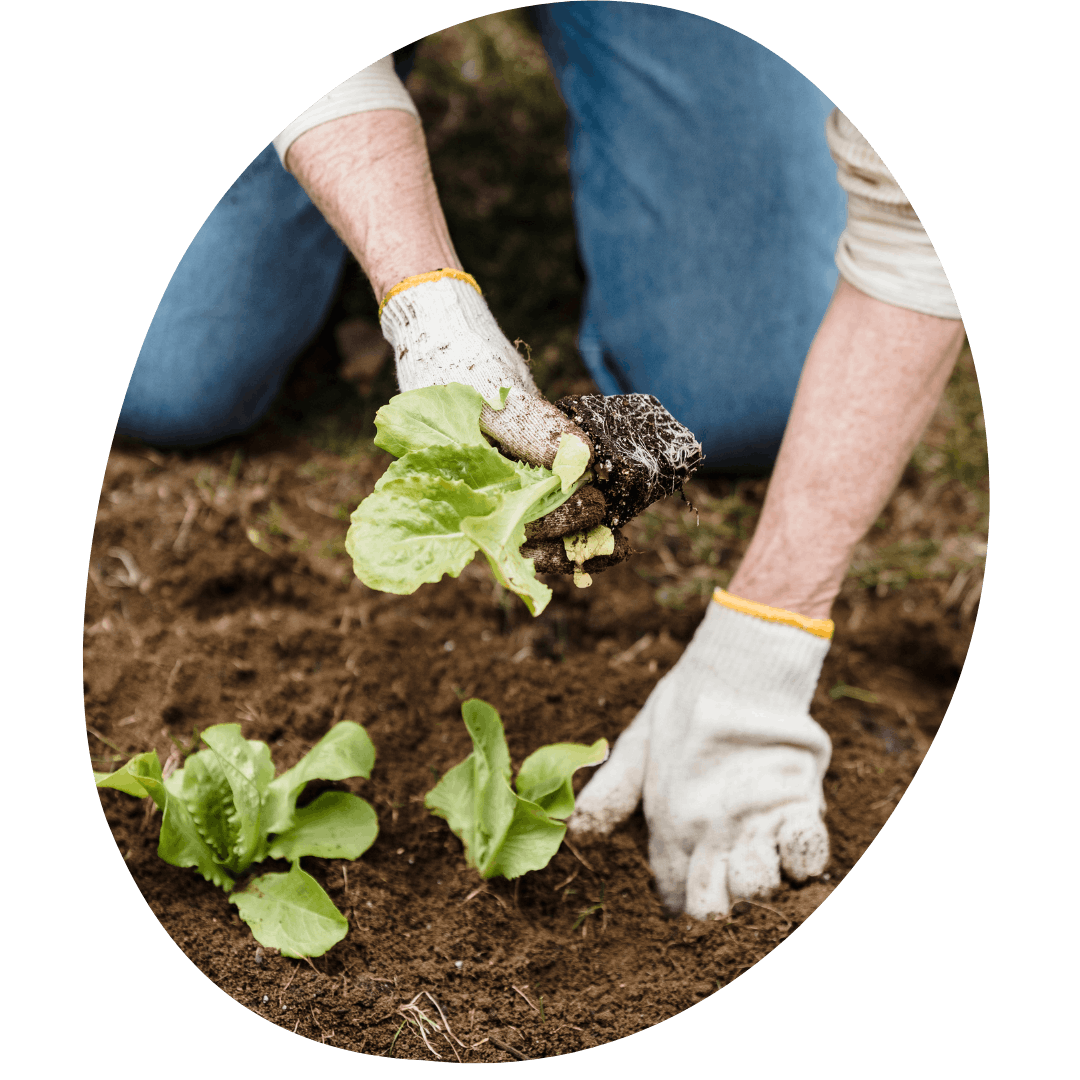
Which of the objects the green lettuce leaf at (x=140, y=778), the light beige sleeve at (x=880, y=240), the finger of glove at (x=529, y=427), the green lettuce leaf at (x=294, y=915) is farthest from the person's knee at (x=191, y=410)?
the light beige sleeve at (x=880, y=240)

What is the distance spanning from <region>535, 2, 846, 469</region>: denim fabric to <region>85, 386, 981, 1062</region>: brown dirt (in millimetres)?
368

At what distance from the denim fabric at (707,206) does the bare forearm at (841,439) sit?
0.20ft

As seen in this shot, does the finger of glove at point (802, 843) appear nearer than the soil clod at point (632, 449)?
No

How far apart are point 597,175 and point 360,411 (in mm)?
575

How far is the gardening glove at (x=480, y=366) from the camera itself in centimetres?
118

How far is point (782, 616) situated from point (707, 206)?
660mm

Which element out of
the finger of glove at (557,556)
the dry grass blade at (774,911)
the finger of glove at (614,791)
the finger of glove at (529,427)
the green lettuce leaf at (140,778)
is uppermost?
the finger of glove at (529,427)

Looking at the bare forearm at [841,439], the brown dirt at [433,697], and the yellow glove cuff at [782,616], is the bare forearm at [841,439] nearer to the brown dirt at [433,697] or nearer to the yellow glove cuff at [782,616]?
the yellow glove cuff at [782,616]

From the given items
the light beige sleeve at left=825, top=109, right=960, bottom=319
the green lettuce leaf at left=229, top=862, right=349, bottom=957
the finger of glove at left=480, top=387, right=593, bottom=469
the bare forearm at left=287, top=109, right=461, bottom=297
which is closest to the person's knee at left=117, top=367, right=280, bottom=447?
the bare forearm at left=287, top=109, right=461, bottom=297

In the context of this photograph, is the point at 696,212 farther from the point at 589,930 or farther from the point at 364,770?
the point at 589,930

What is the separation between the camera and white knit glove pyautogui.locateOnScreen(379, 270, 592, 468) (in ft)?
3.87

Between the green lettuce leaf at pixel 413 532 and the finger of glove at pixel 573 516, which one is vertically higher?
the green lettuce leaf at pixel 413 532

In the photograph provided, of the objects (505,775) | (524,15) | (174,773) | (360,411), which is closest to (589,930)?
(505,775)

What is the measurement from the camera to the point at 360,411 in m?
1.65
